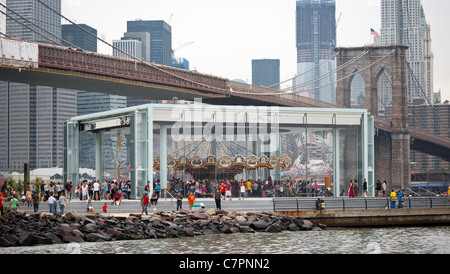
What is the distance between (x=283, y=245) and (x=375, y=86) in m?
88.6

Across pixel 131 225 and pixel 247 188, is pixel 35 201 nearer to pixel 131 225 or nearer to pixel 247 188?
pixel 131 225

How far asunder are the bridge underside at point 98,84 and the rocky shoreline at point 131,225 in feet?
93.0

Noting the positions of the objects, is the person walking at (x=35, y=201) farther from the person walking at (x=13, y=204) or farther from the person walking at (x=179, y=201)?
the person walking at (x=179, y=201)

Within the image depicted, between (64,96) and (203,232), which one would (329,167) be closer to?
(64,96)

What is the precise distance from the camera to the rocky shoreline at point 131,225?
91.2 feet

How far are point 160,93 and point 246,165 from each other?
31.3 metres

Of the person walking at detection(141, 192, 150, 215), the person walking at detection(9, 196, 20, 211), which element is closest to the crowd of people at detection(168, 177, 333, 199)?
the person walking at detection(141, 192, 150, 215)

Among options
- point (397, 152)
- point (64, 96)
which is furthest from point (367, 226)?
point (64, 96)

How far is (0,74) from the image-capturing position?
60.7m

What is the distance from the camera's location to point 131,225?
30.4m

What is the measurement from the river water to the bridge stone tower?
70889mm

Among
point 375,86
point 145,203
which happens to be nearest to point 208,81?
point 145,203

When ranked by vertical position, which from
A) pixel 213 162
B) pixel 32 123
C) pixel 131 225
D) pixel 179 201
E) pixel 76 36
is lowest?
pixel 131 225

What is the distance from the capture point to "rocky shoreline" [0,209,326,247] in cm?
2780
